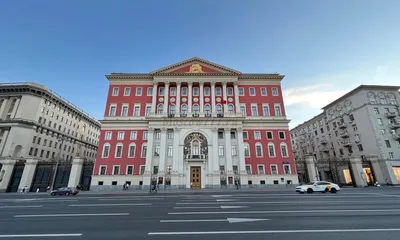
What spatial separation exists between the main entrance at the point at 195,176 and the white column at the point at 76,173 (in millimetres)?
22578

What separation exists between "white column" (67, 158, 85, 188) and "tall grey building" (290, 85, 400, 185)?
4741 centimetres

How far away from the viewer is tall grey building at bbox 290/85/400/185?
38531 millimetres

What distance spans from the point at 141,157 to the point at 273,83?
35.9 meters

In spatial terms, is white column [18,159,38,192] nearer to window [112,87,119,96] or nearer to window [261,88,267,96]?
window [112,87,119,96]

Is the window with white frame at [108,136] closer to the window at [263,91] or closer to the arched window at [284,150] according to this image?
the window at [263,91]

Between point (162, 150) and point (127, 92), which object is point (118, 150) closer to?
point (162, 150)

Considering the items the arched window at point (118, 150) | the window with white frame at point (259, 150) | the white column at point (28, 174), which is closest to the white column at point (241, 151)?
the window with white frame at point (259, 150)

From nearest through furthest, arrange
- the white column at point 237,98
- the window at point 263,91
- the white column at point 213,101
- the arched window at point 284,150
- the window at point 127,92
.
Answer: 1. the arched window at point 284,150
2. the white column at point 213,101
3. the white column at point 237,98
4. the window at point 127,92
5. the window at point 263,91

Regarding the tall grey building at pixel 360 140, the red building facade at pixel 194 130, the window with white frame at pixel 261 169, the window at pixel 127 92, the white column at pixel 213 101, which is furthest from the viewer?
the window at pixel 127 92

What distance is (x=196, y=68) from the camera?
43.6m

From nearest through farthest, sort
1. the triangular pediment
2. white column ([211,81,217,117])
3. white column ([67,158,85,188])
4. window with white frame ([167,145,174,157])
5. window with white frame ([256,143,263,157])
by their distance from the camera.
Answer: white column ([67,158,85,188])
window with white frame ([167,145,174,157])
window with white frame ([256,143,263,157])
white column ([211,81,217,117])
the triangular pediment

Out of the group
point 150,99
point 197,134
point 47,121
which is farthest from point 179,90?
point 47,121

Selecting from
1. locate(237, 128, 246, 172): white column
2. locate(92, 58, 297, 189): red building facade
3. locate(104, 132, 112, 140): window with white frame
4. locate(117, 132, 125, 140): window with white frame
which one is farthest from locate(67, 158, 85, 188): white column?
locate(237, 128, 246, 172): white column

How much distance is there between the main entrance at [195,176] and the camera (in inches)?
1409
